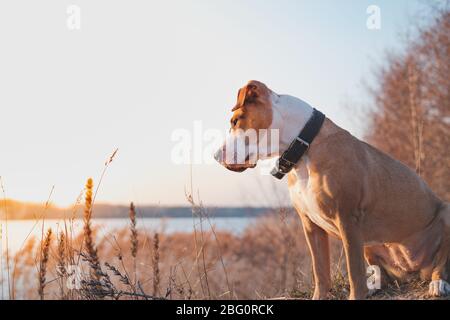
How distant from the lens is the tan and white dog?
3.54 metres

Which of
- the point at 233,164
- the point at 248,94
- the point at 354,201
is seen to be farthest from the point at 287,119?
the point at 354,201

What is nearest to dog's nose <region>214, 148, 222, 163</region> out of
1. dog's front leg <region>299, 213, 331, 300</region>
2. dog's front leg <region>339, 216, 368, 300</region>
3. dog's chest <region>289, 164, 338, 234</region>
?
dog's chest <region>289, 164, 338, 234</region>

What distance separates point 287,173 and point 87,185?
1499 millimetres

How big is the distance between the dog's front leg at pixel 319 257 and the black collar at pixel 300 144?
460 millimetres

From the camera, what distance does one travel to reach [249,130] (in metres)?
3.70

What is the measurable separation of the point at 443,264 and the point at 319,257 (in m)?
0.99

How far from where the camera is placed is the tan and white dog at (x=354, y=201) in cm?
354

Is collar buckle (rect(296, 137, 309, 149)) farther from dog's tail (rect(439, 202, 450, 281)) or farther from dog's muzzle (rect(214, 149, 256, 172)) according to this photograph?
dog's tail (rect(439, 202, 450, 281))

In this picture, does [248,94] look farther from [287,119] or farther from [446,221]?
[446,221]
